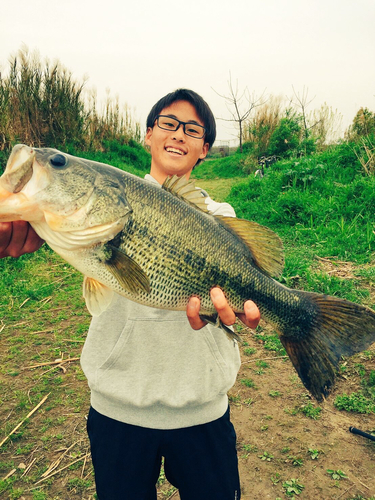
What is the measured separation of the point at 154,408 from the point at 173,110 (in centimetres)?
181

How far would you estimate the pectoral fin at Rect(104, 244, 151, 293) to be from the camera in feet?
4.78

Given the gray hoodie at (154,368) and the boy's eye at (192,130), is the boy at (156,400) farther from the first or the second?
the boy's eye at (192,130)

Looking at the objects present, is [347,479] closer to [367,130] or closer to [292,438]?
[292,438]

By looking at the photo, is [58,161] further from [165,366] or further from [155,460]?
[155,460]

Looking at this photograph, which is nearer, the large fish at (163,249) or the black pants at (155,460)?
the large fish at (163,249)

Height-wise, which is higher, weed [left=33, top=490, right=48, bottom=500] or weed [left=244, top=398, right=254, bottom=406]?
weed [left=244, top=398, right=254, bottom=406]

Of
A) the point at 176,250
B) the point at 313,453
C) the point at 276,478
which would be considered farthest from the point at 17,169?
the point at 313,453

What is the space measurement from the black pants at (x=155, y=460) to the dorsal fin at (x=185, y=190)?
A: 1112mm

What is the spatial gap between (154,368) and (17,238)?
2.94 feet

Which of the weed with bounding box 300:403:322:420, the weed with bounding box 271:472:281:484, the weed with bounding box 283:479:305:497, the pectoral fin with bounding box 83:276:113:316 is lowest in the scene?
the weed with bounding box 271:472:281:484

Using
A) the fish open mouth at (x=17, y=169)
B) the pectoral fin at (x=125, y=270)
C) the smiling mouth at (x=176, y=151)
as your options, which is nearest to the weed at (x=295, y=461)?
the pectoral fin at (x=125, y=270)

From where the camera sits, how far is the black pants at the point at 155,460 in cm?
170

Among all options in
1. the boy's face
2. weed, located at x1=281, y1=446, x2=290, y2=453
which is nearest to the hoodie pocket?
the boy's face

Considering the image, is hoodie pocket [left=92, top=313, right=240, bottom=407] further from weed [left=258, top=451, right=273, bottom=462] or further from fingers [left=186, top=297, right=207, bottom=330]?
weed [left=258, top=451, right=273, bottom=462]
